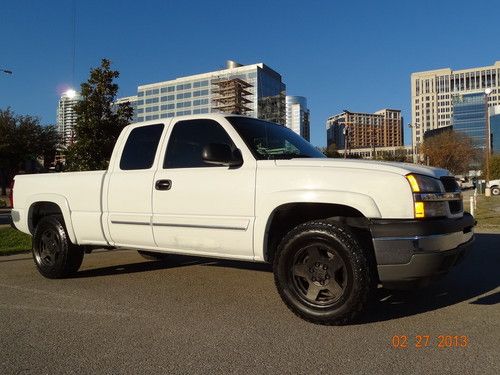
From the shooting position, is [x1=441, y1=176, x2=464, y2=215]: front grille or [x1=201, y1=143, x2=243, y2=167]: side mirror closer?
[x1=441, y1=176, x2=464, y2=215]: front grille

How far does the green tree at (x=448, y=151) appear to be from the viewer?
51.2 m

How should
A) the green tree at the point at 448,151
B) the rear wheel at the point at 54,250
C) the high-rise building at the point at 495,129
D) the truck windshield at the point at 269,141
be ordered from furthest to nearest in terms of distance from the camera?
the high-rise building at the point at 495,129, the green tree at the point at 448,151, the rear wheel at the point at 54,250, the truck windshield at the point at 269,141

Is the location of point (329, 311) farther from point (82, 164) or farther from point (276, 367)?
point (82, 164)

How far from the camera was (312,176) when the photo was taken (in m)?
4.21

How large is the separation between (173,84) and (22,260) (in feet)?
432

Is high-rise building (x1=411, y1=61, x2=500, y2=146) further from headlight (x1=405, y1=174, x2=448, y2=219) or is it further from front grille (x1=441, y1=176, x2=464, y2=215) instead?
headlight (x1=405, y1=174, x2=448, y2=219)

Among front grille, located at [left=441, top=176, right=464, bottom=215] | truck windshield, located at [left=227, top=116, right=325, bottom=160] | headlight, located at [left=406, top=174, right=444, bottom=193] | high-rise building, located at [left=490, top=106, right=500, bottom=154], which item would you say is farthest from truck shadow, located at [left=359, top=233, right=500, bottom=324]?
high-rise building, located at [left=490, top=106, right=500, bottom=154]

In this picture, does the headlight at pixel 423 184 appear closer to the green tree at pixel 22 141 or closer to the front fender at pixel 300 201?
the front fender at pixel 300 201

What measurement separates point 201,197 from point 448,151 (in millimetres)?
52112

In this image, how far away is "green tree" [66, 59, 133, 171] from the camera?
67.0ft

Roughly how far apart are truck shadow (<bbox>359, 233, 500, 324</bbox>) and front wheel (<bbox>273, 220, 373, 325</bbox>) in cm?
35

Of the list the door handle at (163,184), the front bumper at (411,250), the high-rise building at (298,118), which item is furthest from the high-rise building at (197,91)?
the front bumper at (411,250)

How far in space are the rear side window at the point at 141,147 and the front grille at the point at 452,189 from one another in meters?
3.07

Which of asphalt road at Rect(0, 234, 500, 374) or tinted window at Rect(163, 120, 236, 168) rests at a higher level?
tinted window at Rect(163, 120, 236, 168)
